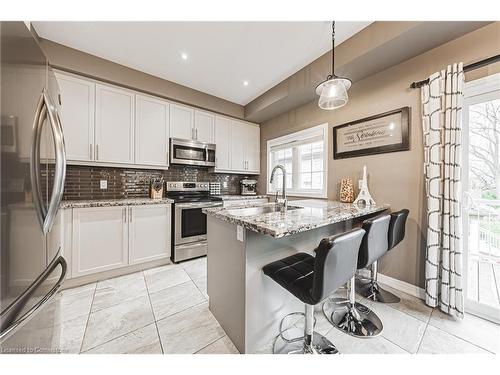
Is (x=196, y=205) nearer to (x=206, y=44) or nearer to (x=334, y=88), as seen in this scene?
(x=206, y=44)

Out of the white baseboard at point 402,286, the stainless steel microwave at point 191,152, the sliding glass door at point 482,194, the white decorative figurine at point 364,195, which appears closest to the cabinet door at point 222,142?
the stainless steel microwave at point 191,152

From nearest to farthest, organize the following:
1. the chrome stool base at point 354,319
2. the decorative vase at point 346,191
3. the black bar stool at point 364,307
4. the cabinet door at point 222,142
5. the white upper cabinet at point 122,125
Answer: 1. the black bar stool at point 364,307
2. the chrome stool base at point 354,319
3. the white upper cabinet at point 122,125
4. the decorative vase at point 346,191
5. the cabinet door at point 222,142

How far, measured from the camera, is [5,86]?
0.71 metres

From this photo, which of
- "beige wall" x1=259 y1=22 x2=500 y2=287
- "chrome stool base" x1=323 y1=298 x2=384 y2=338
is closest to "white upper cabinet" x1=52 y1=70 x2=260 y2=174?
"beige wall" x1=259 y1=22 x2=500 y2=287

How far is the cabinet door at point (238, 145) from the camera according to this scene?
12.1 ft

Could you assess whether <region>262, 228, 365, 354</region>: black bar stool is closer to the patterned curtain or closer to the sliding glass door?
the patterned curtain

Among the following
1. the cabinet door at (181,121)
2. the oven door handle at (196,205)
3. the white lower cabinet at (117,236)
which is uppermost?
the cabinet door at (181,121)

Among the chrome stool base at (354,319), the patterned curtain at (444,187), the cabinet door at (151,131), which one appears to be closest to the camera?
the chrome stool base at (354,319)

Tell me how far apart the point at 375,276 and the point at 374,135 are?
1553 millimetres

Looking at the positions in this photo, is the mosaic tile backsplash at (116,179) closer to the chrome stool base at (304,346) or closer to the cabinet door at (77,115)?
the cabinet door at (77,115)

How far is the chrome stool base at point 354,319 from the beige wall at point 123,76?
324 cm

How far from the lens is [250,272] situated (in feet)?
4.03
